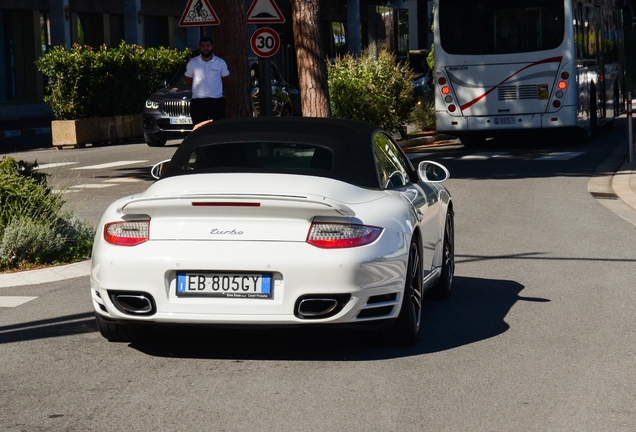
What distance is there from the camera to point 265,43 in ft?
60.2

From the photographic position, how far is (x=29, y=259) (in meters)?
10.7

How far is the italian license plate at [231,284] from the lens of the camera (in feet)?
21.4

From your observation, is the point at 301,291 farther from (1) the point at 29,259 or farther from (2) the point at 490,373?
(1) the point at 29,259

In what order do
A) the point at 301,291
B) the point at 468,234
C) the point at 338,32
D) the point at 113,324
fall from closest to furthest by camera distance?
the point at 301,291 → the point at 113,324 → the point at 468,234 → the point at 338,32

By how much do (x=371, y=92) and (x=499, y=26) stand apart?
3.72 m

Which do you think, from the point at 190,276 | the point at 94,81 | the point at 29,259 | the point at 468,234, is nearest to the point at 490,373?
the point at 190,276

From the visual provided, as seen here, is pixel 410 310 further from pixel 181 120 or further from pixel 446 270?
pixel 181 120

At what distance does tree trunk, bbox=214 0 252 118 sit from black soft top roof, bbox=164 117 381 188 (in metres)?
10.1

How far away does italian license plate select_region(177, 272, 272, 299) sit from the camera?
6527 mm

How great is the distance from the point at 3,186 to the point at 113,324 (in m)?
4.16

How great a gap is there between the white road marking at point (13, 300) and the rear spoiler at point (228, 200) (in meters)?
2.51

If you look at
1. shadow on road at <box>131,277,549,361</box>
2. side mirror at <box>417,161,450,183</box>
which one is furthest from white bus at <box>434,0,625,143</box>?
shadow on road at <box>131,277,549,361</box>

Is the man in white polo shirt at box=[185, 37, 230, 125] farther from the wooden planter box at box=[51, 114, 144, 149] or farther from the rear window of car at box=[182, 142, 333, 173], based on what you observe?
the wooden planter box at box=[51, 114, 144, 149]

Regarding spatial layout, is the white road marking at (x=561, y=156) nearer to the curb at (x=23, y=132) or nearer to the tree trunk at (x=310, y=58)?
the tree trunk at (x=310, y=58)
